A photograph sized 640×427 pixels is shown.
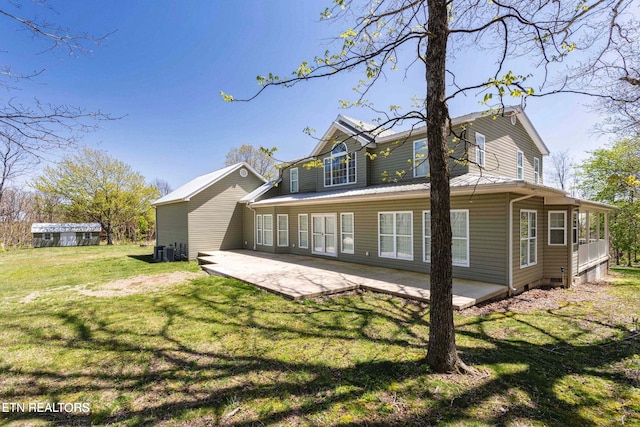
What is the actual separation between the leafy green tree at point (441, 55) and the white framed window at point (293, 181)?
1105cm

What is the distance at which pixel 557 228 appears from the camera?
859cm

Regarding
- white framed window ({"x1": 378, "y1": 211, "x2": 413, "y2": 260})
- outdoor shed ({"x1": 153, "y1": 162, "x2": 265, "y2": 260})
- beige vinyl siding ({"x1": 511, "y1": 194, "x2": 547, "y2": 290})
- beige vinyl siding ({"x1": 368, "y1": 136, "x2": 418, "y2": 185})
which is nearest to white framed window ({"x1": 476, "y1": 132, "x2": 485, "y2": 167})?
beige vinyl siding ({"x1": 368, "y1": 136, "x2": 418, "y2": 185})

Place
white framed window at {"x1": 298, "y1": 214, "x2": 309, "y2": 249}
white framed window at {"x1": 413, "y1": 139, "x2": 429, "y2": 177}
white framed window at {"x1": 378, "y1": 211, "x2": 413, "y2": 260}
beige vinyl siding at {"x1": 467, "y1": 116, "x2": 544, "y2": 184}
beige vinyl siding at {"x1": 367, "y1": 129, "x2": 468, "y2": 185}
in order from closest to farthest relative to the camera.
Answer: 1. white framed window at {"x1": 378, "y1": 211, "x2": 413, "y2": 260}
2. beige vinyl siding at {"x1": 367, "y1": 129, "x2": 468, "y2": 185}
3. beige vinyl siding at {"x1": 467, "y1": 116, "x2": 544, "y2": 184}
4. white framed window at {"x1": 413, "y1": 139, "x2": 429, "y2": 177}
5. white framed window at {"x1": 298, "y1": 214, "x2": 309, "y2": 249}

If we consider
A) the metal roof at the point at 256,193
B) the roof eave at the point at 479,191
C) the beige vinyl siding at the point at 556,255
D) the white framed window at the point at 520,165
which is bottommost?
the beige vinyl siding at the point at 556,255

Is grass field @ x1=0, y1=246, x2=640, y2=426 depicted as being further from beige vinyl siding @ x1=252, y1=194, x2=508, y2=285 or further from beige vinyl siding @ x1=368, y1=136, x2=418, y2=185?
beige vinyl siding @ x1=368, y1=136, x2=418, y2=185

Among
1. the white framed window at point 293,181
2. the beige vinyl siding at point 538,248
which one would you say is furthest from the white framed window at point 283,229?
the beige vinyl siding at point 538,248

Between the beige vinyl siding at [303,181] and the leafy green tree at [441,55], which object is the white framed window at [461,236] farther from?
the beige vinyl siding at [303,181]

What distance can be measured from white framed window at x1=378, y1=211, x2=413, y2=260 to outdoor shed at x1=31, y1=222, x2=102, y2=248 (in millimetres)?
26892

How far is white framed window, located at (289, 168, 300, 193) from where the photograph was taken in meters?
15.4

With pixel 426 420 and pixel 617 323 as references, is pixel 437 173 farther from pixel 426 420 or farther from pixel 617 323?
pixel 617 323

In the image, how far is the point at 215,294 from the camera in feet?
22.9

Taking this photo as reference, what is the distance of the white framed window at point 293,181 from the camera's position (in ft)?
50.5

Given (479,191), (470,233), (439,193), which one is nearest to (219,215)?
(470,233)

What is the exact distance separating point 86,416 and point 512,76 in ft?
17.4
